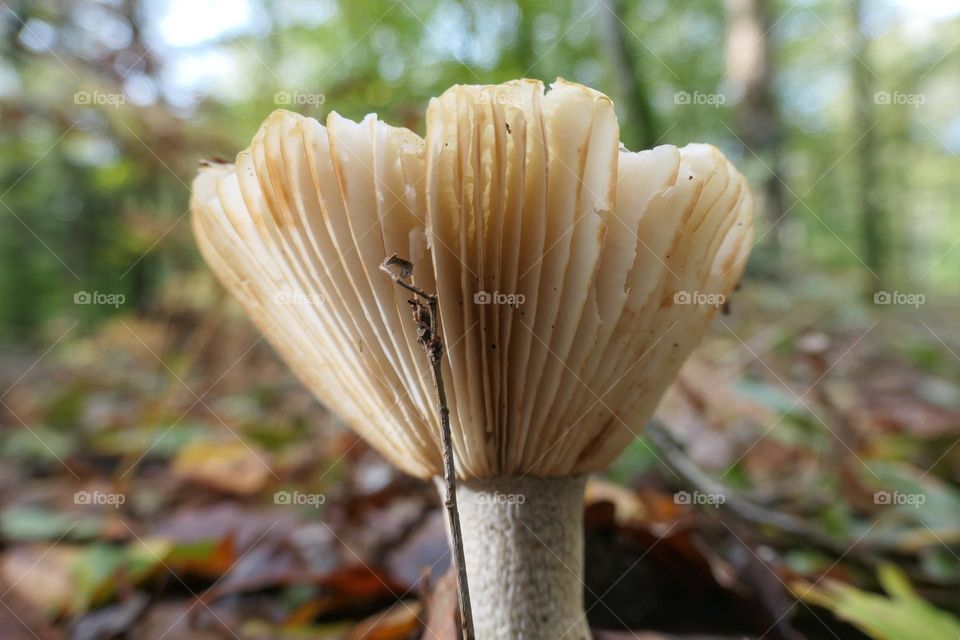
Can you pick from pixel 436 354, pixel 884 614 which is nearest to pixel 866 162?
pixel 884 614

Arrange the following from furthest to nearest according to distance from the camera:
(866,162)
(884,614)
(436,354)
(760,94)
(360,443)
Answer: (866,162), (760,94), (360,443), (884,614), (436,354)

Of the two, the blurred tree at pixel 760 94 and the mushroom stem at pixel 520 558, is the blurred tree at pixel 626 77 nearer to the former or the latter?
the blurred tree at pixel 760 94

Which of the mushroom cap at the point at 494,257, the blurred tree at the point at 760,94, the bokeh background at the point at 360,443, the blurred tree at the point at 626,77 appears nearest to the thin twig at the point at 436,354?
the mushroom cap at the point at 494,257

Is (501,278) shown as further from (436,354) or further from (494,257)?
(436,354)

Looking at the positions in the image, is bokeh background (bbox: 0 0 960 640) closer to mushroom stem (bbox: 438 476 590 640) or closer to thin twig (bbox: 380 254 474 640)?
mushroom stem (bbox: 438 476 590 640)

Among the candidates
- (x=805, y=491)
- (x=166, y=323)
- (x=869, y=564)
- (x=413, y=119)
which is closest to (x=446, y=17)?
(x=166, y=323)
